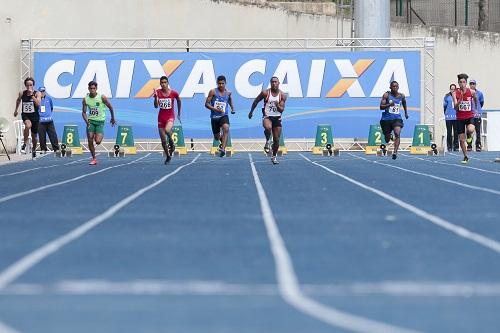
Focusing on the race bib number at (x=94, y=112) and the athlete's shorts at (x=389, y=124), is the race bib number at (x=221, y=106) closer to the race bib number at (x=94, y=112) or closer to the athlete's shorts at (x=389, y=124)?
the athlete's shorts at (x=389, y=124)

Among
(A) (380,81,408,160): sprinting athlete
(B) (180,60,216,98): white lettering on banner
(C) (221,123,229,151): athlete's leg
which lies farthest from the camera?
(B) (180,60,216,98): white lettering on banner

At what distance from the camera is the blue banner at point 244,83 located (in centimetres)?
3769

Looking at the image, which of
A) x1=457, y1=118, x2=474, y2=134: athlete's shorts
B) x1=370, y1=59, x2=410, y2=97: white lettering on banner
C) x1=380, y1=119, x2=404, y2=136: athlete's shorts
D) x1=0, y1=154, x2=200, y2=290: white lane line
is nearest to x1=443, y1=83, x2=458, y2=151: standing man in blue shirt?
x1=370, y1=59, x2=410, y2=97: white lettering on banner

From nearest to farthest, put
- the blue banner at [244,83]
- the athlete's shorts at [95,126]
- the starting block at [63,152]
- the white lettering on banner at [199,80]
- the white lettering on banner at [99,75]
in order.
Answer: the athlete's shorts at [95,126] → the starting block at [63,152] → the blue banner at [244,83] → the white lettering on banner at [99,75] → the white lettering on banner at [199,80]

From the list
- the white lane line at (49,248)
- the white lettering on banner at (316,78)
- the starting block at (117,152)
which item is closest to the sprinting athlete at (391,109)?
the white lettering on banner at (316,78)

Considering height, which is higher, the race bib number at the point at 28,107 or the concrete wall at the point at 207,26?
the concrete wall at the point at 207,26

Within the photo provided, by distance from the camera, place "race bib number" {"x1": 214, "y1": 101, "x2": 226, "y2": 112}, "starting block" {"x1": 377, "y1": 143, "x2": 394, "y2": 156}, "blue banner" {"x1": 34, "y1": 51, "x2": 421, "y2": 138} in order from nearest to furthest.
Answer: "race bib number" {"x1": 214, "y1": 101, "x2": 226, "y2": 112} < "starting block" {"x1": 377, "y1": 143, "x2": 394, "y2": 156} < "blue banner" {"x1": 34, "y1": 51, "x2": 421, "y2": 138}

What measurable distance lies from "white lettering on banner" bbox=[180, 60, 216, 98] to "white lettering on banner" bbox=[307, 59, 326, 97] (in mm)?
2808

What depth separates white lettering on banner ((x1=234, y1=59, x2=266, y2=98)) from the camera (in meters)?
38.0

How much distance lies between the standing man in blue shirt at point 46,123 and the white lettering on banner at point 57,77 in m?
1.63

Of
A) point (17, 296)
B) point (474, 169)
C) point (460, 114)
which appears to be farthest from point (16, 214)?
point (460, 114)

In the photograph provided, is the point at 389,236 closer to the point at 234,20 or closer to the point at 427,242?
the point at 427,242

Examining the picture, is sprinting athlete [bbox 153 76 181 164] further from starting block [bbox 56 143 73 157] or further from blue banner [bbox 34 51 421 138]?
blue banner [bbox 34 51 421 138]

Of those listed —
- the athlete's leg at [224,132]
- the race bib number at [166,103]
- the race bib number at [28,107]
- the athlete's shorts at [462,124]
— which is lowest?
the athlete's leg at [224,132]
